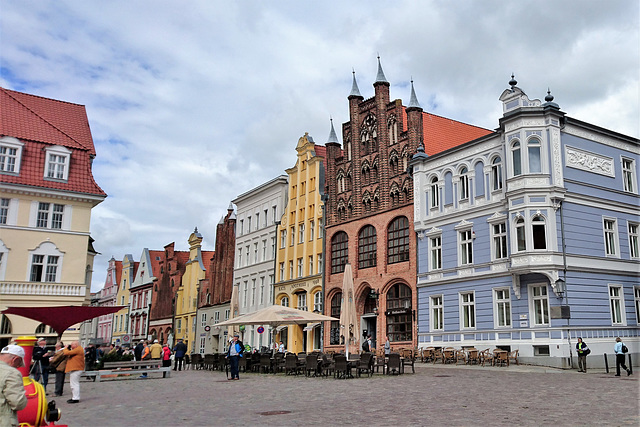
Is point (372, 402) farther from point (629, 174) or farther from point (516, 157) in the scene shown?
point (629, 174)

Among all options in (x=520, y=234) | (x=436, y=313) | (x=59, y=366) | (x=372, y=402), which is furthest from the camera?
(x=436, y=313)

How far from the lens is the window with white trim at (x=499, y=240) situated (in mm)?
29703

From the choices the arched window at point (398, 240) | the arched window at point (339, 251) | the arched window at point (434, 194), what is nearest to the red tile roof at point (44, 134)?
the arched window at point (339, 251)

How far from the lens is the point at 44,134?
3534 centimetres

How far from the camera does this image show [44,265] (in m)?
33.3

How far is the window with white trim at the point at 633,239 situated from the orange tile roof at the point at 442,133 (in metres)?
11.6

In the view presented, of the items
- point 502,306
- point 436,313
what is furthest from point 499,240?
point 436,313

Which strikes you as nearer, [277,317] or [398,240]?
[277,317]

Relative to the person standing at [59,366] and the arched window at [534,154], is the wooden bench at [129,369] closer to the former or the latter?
the person standing at [59,366]

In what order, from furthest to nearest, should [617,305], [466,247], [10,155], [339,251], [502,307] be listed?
[339,251]
[10,155]
[466,247]
[502,307]
[617,305]

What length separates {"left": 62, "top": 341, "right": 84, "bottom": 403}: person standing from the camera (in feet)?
51.0

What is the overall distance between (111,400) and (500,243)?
66.9 feet

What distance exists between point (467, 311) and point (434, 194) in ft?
23.1

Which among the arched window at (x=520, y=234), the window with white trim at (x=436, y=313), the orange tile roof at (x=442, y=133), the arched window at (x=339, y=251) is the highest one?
the orange tile roof at (x=442, y=133)
